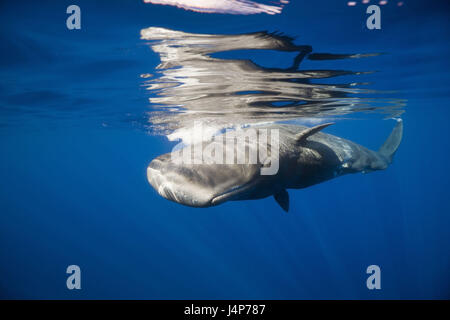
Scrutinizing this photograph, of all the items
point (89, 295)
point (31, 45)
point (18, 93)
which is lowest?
point (89, 295)

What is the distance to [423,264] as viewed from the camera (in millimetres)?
27297

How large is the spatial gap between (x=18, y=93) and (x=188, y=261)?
28.0 metres

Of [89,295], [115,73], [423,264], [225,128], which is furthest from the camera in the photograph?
[423,264]

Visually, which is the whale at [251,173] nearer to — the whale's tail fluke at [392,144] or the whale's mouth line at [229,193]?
the whale's mouth line at [229,193]

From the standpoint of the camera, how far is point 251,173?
3.10 metres

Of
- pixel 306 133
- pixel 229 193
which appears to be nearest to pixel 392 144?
pixel 306 133

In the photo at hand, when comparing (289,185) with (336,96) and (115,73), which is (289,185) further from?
(336,96)

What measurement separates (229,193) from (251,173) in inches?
A: 18.2

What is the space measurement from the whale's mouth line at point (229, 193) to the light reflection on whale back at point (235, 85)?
449cm

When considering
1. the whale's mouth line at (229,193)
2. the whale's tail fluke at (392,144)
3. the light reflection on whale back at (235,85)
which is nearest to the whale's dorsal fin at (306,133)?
the whale's mouth line at (229,193)

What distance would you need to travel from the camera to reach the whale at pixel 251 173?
2.72 m

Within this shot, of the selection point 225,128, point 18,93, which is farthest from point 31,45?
point 225,128

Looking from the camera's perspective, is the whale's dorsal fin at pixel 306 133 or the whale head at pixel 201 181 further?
the whale's dorsal fin at pixel 306 133

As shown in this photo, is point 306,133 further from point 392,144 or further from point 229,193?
point 392,144
